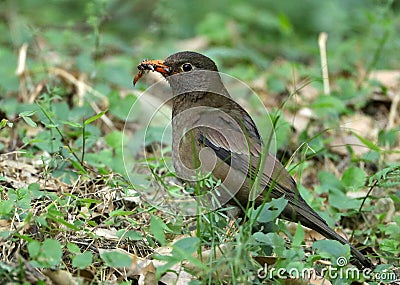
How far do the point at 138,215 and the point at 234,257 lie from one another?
123 cm

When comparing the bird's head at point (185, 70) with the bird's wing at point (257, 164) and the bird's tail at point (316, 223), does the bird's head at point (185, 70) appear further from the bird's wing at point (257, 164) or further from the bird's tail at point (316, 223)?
the bird's tail at point (316, 223)

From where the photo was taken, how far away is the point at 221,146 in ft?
15.1

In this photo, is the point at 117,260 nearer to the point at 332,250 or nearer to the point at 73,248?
the point at 73,248

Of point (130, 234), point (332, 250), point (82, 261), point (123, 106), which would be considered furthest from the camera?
point (123, 106)

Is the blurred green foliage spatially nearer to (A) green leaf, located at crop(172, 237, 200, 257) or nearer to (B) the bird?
(B) the bird

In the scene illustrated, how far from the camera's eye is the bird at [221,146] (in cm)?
428

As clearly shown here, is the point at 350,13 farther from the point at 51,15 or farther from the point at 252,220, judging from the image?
the point at 252,220

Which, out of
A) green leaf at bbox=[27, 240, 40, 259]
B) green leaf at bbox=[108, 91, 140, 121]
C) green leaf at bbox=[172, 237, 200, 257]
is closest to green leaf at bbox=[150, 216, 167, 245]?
green leaf at bbox=[172, 237, 200, 257]

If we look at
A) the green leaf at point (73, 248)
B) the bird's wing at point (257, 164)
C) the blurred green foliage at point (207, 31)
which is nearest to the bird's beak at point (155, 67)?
the bird's wing at point (257, 164)

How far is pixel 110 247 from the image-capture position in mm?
3803

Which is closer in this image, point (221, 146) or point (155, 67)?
point (221, 146)

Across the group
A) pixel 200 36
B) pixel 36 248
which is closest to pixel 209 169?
pixel 36 248

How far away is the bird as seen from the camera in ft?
14.0

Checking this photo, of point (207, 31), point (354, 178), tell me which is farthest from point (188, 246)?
point (207, 31)
